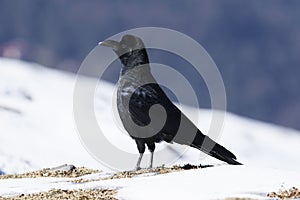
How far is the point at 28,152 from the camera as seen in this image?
46.0 m

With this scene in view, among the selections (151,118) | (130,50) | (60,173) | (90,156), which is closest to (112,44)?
(130,50)

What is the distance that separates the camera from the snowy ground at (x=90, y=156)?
17.2m

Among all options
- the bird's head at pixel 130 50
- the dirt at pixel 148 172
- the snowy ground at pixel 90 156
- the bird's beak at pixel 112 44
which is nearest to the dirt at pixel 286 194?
the snowy ground at pixel 90 156

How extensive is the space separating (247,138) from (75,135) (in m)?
18.5

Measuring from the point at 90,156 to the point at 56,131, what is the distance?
7787 mm

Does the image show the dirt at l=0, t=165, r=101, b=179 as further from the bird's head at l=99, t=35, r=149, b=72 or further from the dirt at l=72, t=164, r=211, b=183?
the bird's head at l=99, t=35, r=149, b=72

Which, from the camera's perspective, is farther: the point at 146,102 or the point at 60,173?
the point at 60,173

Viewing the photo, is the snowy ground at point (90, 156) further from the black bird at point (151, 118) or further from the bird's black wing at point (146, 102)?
the bird's black wing at point (146, 102)

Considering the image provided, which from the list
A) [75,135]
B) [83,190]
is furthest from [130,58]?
[75,135]

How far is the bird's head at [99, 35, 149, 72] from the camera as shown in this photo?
20.6m

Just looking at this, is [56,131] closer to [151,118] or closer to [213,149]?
[151,118]

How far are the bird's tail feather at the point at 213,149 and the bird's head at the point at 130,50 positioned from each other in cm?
237

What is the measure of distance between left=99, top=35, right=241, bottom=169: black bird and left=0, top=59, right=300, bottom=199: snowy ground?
4.21 feet

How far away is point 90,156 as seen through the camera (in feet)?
167
